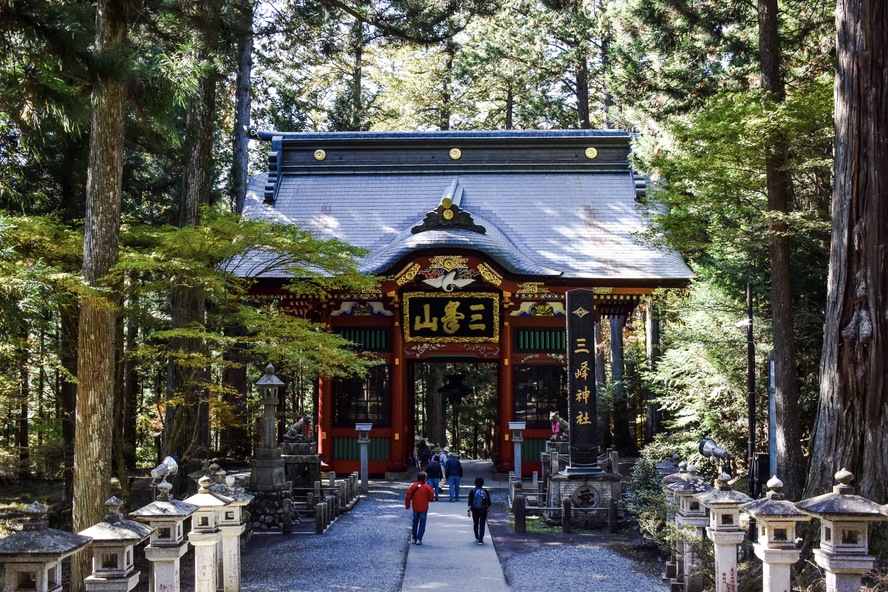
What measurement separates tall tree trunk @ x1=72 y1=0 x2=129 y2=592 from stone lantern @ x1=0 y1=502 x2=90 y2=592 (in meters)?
4.36

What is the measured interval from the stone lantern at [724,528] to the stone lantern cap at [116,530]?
5.31 metres

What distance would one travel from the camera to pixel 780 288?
40.2 ft

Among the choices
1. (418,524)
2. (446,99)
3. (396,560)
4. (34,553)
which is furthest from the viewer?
(446,99)

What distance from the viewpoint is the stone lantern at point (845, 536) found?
21.0ft

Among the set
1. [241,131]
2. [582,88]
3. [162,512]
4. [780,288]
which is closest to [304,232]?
[162,512]

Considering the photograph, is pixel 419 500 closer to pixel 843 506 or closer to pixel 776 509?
pixel 776 509

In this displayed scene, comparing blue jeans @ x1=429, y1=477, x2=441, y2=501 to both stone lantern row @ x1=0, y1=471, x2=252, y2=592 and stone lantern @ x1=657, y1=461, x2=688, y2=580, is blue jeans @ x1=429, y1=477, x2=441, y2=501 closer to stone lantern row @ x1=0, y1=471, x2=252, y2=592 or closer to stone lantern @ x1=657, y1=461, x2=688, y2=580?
stone lantern row @ x1=0, y1=471, x2=252, y2=592

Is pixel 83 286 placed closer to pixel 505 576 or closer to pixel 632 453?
pixel 505 576

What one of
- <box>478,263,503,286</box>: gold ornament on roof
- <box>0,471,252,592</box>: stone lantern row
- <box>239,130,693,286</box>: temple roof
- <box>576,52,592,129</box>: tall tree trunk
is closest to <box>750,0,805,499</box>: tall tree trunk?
<box>239,130,693,286</box>: temple roof

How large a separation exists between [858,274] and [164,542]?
24.4 feet

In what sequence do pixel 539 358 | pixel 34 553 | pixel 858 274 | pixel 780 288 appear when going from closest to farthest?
pixel 34 553, pixel 858 274, pixel 780 288, pixel 539 358

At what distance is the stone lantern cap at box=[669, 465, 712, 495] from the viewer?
9031 millimetres

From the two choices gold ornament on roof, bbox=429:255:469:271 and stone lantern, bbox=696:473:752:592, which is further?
gold ornament on roof, bbox=429:255:469:271

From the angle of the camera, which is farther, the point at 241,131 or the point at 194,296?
the point at 241,131
